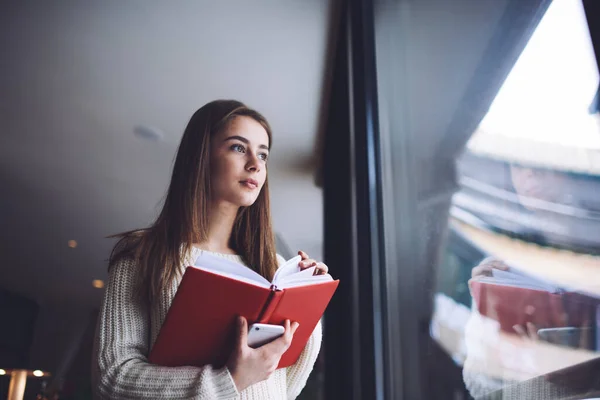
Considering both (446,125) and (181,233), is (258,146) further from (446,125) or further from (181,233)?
(446,125)

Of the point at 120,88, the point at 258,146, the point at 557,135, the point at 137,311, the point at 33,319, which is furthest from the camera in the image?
the point at 33,319

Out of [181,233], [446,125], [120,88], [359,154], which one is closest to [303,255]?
[181,233]

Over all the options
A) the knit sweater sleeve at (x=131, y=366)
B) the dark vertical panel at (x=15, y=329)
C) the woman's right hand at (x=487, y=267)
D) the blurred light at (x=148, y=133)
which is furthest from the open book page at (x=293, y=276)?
the dark vertical panel at (x=15, y=329)

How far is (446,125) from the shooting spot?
1058 mm

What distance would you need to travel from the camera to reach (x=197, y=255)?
89 centimetres

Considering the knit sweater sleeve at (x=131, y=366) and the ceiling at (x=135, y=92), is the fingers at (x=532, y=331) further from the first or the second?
the ceiling at (x=135, y=92)

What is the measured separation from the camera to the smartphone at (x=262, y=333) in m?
0.70

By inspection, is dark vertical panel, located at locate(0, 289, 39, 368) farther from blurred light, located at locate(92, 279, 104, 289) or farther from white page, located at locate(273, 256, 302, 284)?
white page, located at locate(273, 256, 302, 284)

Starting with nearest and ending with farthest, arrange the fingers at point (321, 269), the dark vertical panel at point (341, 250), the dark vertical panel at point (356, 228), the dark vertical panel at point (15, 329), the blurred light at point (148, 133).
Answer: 1. the fingers at point (321, 269)
2. the dark vertical panel at point (356, 228)
3. the dark vertical panel at point (341, 250)
4. the blurred light at point (148, 133)
5. the dark vertical panel at point (15, 329)

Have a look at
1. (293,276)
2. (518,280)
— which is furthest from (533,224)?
(293,276)

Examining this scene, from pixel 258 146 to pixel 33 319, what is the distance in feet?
21.3

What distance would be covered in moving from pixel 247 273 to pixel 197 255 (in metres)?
0.22

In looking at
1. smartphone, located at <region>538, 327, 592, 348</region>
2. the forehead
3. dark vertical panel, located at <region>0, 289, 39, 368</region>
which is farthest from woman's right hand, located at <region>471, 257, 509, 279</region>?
dark vertical panel, located at <region>0, 289, 39, 368</region>

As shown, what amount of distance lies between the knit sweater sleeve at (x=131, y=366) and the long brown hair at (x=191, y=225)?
1.2 inches
